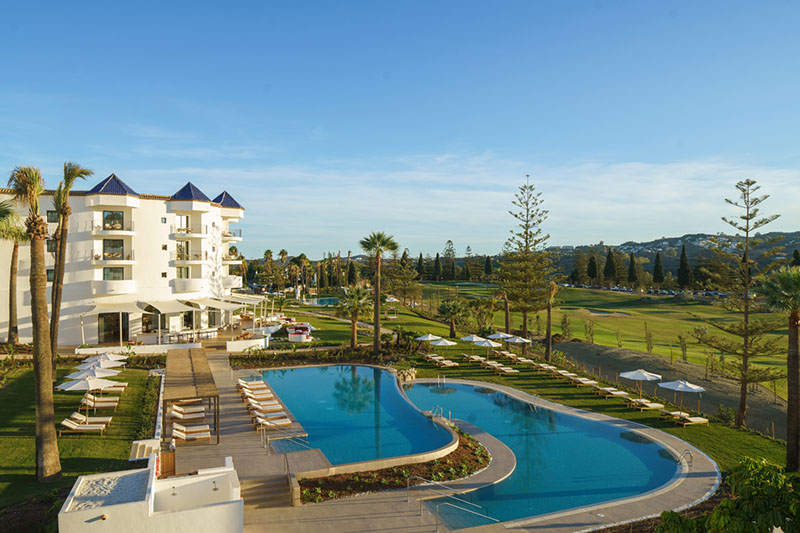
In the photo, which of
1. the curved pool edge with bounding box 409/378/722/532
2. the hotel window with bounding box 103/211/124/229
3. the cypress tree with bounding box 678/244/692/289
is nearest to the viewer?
the curved pool edge with bounding box 409/378/722/532

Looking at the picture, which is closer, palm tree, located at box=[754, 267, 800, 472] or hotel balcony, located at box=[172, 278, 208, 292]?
palm tree, located at box=[754, 267, 800, 472]

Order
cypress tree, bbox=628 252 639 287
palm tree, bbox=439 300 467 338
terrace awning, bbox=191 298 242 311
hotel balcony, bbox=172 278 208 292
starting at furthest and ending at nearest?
cypress tree, bbox=628 252 639 287
palm tree, bbox=439 300 467 338
hotel balcony, bbox=172 278 208 292
terrace awning, bbox=191 298 242 311

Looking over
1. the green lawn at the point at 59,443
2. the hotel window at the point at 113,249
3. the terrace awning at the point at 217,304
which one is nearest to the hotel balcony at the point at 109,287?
the hotel window at the point at 113,249

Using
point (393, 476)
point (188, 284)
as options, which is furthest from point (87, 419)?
point (188, 284)

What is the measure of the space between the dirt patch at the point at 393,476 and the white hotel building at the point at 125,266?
20229 mm

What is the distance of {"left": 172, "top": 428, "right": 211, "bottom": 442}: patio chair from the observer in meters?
15.0

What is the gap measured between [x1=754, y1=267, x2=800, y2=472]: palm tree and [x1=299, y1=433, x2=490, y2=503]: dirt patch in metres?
8.62

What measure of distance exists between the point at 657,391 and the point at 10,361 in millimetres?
→ 31911

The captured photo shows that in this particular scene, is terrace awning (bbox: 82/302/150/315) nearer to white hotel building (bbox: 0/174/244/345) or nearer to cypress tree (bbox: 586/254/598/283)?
white hotel building (bbox: 0/174/244/345)

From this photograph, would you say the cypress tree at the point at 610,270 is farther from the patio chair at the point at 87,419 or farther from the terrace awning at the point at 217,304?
the patio chair at the point at 87,419

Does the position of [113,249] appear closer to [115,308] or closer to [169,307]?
[115,308]

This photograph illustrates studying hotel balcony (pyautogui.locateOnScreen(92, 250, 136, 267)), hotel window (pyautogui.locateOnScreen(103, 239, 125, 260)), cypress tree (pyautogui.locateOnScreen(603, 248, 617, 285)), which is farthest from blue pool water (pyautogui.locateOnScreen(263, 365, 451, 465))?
cypress tree (pyautogui.locateOnScreen(603, 248, 617, 285))

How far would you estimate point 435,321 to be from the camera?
50.7 meters

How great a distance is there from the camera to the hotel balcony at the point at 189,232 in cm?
3331
